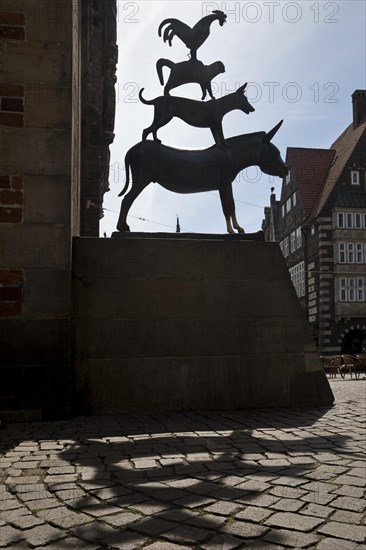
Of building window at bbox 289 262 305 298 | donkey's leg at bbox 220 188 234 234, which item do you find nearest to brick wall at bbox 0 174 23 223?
donkey's leg at bbox 220 188 234 234

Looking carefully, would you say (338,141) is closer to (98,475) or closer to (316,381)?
(316,381)

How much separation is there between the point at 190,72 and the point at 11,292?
375 cm

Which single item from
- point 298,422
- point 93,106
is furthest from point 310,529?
point 93,106

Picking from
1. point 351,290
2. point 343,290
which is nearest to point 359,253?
point 351,290

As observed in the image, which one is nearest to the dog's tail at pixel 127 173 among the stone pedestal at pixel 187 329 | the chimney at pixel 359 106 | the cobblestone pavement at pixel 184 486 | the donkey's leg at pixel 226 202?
the stone pedestal at pixel 187 329

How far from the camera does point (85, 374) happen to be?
5.97 m

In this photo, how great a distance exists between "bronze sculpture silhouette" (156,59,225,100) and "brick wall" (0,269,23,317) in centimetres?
320

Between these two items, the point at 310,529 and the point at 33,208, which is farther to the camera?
the point at 33,208

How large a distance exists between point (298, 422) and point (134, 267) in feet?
8.13

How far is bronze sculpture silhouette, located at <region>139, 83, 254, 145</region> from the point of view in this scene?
23.9ft

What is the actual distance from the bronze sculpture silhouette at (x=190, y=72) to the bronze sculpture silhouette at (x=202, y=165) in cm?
80

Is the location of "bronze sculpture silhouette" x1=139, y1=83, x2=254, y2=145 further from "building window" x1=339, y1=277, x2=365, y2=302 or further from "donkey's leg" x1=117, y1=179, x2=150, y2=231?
"building window" x1=339, y1=277, x2=365, y2=302

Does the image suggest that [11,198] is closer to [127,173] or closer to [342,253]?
[127,173]

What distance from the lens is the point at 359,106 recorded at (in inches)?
1689
